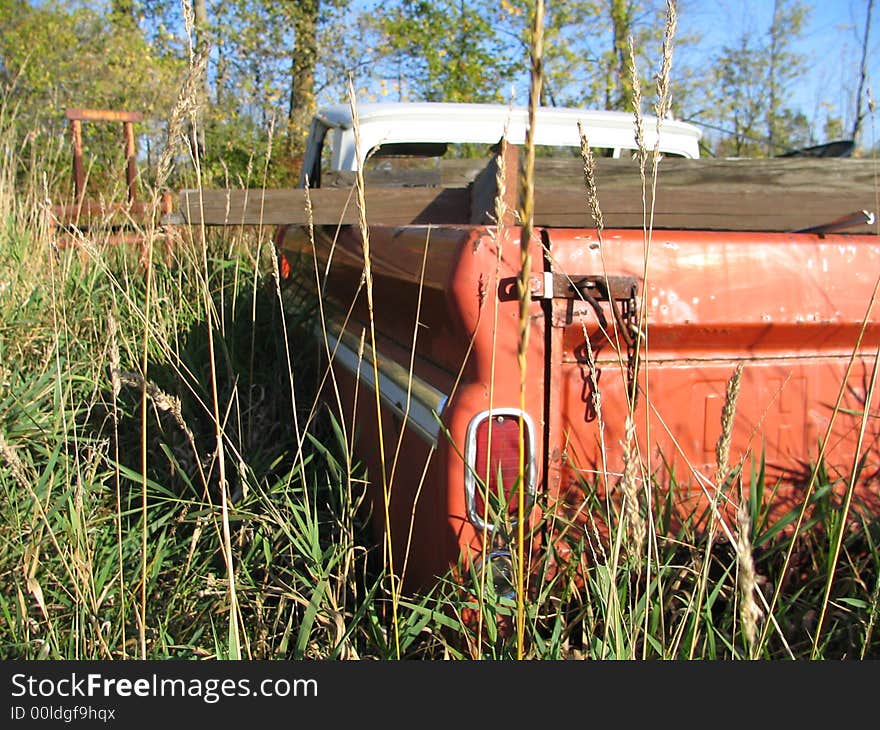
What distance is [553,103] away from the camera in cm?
1578

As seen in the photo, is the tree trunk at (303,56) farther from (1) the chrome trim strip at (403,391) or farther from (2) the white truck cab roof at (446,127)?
(1) the chrome trim strip at (403,391)

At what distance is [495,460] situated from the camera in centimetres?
158

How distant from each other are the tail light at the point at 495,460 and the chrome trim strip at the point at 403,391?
10cm

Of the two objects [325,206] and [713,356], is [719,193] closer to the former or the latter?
[713,356]

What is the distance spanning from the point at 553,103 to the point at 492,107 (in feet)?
41.0

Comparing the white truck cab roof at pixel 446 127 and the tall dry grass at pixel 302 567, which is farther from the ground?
the white truck cab roof at pixel 446 127

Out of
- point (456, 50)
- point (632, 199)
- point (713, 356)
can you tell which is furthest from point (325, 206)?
point (456, 50)

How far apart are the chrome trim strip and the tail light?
10 centimetres

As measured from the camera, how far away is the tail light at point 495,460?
1.56 m

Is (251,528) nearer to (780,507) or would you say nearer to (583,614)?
(583,614)

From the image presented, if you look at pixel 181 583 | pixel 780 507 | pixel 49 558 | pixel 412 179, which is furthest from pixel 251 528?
pixel 412 179

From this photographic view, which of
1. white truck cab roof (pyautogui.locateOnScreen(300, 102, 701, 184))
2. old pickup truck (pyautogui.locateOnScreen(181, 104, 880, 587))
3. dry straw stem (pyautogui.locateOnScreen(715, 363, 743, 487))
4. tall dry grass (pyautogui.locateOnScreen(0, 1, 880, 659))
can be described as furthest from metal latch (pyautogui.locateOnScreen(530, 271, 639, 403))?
white truck cab roof (pyautogui.locateOnScreen(300, 102, 701, 184))

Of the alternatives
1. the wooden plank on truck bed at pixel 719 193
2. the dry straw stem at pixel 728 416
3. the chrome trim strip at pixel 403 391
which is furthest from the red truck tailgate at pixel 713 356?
the wooden plank on truck bed at pixel 719 193

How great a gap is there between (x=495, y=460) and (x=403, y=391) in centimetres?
41
